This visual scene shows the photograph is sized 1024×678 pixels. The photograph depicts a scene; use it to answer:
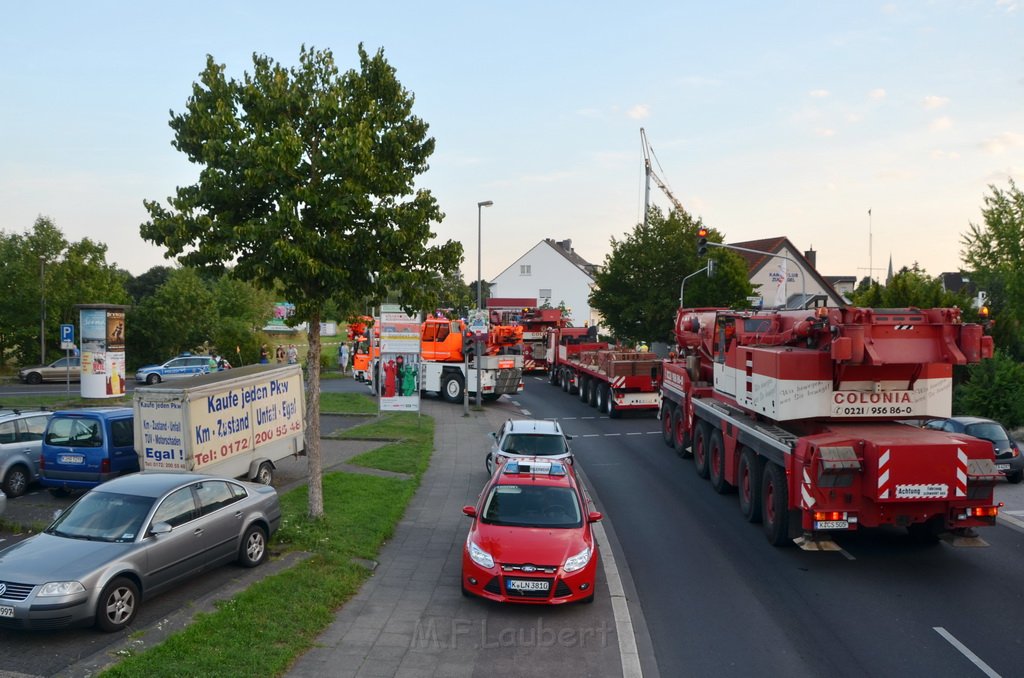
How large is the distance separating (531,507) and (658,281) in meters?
40.4

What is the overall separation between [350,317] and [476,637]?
5729 millimetres

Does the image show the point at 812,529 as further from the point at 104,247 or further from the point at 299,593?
the point at 104,247

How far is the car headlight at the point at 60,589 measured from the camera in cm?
779

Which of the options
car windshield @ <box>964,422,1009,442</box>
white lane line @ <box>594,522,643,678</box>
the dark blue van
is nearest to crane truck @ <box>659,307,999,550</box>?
white lane line @ <box>594,522,643,678</box>

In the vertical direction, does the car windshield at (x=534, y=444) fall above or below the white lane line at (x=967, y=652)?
above

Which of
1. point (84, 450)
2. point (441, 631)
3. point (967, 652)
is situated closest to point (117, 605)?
point (441, 631)

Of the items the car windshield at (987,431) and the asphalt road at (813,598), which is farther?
the car windshield at (987,431)

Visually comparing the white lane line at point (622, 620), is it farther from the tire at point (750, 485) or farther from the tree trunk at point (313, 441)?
the tree trunk at point (313, 441)

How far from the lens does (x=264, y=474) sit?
15.7 m

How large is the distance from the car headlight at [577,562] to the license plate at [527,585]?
31cm

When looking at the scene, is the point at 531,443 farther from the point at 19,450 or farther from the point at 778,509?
the point at 19,450

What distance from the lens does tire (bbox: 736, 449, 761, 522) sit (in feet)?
44.2

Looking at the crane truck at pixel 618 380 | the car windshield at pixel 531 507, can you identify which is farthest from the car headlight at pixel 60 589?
the crane truck at pixel 618 380

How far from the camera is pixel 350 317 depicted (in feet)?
40.9
